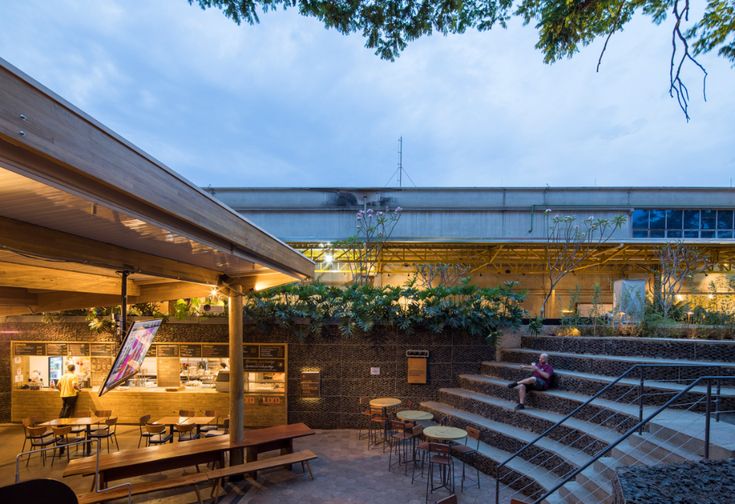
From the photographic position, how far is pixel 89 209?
2316 mm

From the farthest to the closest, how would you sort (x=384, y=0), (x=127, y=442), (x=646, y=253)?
1. (x=646, y=253)
2. (x=127, y=442)
3. (x=384, y=0)

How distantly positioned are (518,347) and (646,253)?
12029mm

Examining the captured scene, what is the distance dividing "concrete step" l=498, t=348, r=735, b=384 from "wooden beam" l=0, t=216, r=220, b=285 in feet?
25.4

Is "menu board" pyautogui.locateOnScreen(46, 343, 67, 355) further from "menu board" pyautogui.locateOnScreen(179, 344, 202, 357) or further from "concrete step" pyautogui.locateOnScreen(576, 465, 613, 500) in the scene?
"concrete step" pyautogui.locateOnScreen(576, 465, 613, 500)

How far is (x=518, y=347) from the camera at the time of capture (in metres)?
10.5

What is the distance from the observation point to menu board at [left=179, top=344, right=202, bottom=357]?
1016 cm

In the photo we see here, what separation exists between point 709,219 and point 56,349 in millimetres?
26609

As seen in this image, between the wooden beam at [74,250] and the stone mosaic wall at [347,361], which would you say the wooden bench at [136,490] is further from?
the stone mosaic wall at [347,361]

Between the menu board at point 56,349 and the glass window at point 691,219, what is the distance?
82.9 feet

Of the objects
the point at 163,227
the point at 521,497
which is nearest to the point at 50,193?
the point at 163,227

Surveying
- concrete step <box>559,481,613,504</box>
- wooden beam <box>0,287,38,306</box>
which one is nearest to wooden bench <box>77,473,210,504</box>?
wooden beam <box>0,287,38,306</box>

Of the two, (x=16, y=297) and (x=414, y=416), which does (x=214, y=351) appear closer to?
(x=16, y=297)

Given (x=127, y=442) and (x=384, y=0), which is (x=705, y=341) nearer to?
(x=384, y=0)

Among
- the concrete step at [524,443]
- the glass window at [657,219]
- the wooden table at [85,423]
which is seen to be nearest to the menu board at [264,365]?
the wooden table at [85,423]
